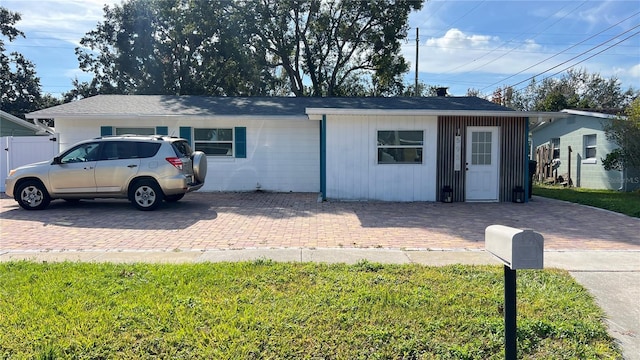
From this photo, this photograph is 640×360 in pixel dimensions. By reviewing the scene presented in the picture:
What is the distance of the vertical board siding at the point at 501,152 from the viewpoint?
1179cm

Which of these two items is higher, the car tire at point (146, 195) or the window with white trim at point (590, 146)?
the window with white trim at point (590, 146)

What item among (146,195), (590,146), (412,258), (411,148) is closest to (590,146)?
(590,146)

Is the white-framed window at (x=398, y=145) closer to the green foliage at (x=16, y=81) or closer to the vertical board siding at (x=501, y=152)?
the vertical board siding at (x=501, y=152)

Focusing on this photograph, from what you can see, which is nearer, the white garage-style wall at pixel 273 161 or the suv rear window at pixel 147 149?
the suv rear window at pixel 147 149

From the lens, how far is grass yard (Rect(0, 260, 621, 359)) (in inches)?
126

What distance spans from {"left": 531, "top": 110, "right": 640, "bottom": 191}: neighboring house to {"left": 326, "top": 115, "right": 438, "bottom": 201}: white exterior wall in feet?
27.9

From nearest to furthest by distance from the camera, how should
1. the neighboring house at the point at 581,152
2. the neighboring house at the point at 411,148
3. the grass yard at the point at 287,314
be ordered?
the grass yard at the point at 287,314 → the neighboring house at the point at 411,148 → the neighboring house at the point at 581,152

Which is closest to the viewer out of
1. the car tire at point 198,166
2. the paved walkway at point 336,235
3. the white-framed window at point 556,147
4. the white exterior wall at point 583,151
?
the paved walkway at point 336,235

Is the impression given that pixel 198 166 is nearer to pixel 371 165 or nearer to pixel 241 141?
pixel 241 141

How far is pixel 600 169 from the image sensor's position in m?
17.5

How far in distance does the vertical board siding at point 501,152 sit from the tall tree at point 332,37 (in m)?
15.4

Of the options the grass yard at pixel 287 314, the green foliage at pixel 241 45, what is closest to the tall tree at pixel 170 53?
the green foliage at pixel 241 45

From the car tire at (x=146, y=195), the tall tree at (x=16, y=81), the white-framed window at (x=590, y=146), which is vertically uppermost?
the tall tree at (x=16, y=81)

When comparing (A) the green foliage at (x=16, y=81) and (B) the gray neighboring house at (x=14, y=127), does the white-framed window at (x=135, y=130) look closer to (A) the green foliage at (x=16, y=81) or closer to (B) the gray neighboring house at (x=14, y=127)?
(B) the gray neighboring house at (x=14, y=127)
